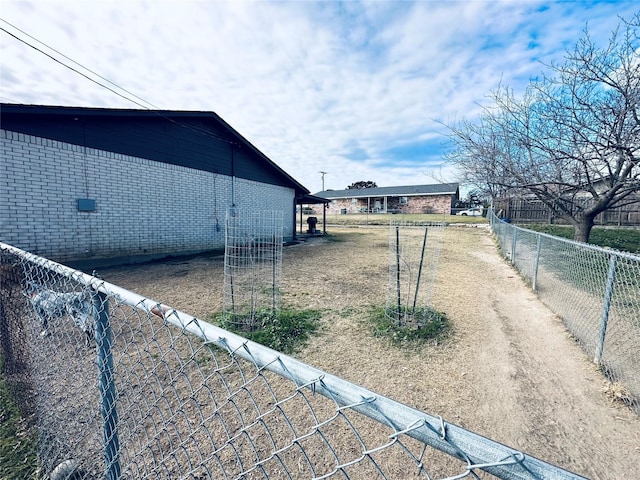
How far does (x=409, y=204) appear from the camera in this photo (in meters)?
37.6

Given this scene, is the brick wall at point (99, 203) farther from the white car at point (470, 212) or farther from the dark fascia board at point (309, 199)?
the white car at point (470, 212)

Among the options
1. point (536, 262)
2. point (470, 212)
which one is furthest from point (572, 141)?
point (470, 212)

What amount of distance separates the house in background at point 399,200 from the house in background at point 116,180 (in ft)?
79.1

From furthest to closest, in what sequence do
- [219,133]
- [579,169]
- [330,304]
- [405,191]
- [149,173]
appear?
1. [405,191]
2. [219,133]
3. [149,173]
4. [579,169]
5. [330,304]

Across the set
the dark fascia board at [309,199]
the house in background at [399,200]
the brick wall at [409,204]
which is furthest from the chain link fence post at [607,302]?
the brick wall at [409,204]

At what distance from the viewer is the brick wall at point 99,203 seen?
6.48 metres

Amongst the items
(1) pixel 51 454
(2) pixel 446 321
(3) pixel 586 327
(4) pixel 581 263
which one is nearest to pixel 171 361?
(1) pixel 51 454

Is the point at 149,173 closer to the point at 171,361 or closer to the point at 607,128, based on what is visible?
the point at 171,361

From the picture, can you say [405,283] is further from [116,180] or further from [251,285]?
[116,180]

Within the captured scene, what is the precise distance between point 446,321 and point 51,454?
454 cm

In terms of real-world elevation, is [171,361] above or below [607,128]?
below

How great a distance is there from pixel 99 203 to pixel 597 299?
1057 centimetres

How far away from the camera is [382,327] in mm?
4262

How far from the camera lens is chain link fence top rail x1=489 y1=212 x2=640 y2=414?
3.01 metres
